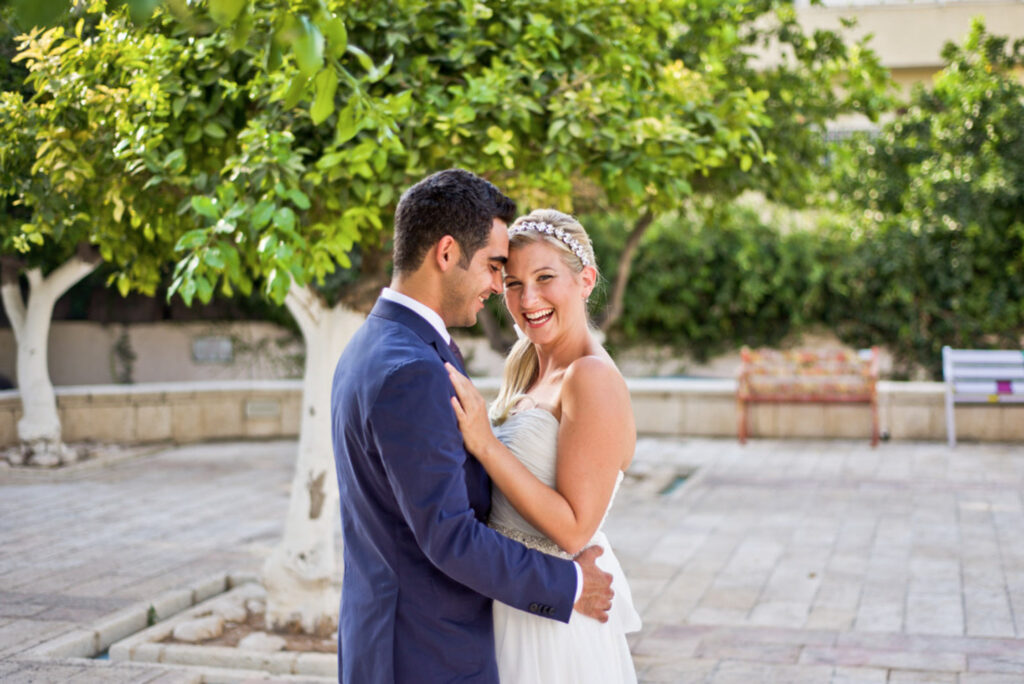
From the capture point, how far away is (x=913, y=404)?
12.0 meters

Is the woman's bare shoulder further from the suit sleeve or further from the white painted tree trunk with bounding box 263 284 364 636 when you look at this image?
the white painted tree trunk with bounding box 263 284 364 636

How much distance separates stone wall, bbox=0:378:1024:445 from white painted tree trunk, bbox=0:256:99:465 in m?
0.63

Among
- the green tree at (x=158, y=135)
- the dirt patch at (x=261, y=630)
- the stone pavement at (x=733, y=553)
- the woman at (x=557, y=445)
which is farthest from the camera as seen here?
the dirt patch at (x=261, y=630)

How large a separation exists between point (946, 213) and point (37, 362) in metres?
11.5

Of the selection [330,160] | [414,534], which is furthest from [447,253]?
[330,160]

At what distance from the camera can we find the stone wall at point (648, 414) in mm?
11781

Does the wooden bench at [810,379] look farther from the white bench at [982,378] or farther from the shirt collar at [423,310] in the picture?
the shirt collar at [423,310]

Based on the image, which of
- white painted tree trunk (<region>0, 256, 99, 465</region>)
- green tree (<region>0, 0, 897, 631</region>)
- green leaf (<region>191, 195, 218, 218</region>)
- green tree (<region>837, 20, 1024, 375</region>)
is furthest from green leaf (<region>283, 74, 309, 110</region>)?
green tree (<region>837, 20, 1024, 375</region>)

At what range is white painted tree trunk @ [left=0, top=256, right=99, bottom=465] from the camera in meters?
10.4

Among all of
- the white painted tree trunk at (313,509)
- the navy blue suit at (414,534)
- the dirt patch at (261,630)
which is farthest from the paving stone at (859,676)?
the navy blue suit at (414,534)

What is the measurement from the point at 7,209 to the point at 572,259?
596 cm

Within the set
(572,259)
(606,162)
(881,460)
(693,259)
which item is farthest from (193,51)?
(693,259)

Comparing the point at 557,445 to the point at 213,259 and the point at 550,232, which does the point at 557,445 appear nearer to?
the point at 550,232

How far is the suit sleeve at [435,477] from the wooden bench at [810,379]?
10066mm
